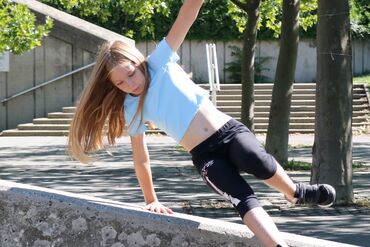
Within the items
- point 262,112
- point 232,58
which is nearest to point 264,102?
point 262,112

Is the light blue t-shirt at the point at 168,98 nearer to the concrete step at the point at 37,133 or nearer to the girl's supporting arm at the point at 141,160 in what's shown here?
the girl's supporting arm at the point at 141,160

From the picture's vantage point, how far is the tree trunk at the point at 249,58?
1742 cm

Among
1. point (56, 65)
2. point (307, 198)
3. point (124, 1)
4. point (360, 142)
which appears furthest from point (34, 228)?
point (56, 65)

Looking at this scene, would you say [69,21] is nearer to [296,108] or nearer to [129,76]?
[296,108]

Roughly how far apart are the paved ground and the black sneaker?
1623 millimetres

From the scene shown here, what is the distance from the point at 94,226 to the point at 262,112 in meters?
22.0

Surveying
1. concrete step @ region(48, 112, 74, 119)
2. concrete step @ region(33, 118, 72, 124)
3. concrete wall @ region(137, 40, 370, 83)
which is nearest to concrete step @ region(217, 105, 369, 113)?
concrete wall @ region(137, 40, 370, 83)

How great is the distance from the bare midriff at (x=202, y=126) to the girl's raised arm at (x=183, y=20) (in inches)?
17.9

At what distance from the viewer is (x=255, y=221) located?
5586 mm

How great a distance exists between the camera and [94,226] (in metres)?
6.15

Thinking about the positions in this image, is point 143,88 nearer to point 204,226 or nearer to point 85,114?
point 85,114

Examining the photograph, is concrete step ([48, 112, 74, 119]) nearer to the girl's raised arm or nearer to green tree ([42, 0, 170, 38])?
green tree ([42, 0, 170, 38])

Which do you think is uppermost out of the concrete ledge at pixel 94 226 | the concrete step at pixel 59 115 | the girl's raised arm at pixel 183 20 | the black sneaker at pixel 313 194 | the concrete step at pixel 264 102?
the girl's raised arm at pixel 183 20

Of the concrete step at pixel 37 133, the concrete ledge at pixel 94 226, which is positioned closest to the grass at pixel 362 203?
the concrete ledge at pixel 94 226
